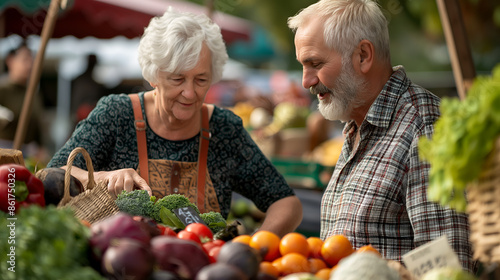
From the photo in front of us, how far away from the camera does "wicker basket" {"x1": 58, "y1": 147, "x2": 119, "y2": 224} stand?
176 centimetres

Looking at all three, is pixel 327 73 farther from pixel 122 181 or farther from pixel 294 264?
pixel 294 264

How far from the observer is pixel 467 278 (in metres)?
1.23

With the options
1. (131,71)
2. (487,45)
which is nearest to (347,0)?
(487,45)

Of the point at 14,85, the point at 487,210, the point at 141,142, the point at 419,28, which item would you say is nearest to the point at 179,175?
the point at 141,142

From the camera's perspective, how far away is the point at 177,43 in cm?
266

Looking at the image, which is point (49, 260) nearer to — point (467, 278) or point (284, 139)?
point (467, 278)

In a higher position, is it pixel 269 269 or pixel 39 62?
pixel 39 62

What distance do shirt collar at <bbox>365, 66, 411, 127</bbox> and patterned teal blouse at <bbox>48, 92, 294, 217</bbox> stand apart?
2.67 feet

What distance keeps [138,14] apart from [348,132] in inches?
187

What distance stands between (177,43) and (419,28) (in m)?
14.6

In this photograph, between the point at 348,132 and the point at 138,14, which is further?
the point at 138,14

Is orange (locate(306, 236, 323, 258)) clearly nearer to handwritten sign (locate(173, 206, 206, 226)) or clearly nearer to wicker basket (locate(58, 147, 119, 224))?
handwritten sign (locate(173, 206, 206, 226))

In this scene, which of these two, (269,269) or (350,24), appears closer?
(269,269)

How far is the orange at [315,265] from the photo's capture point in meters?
1.47
